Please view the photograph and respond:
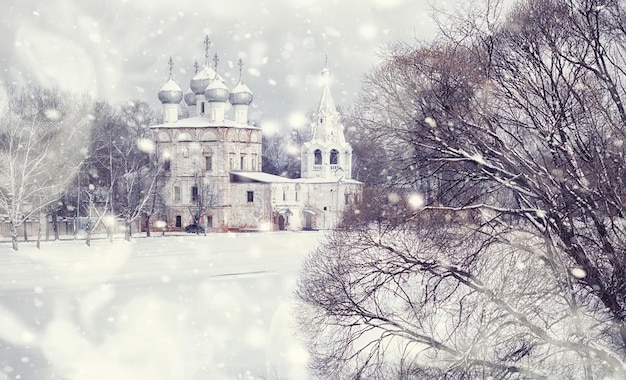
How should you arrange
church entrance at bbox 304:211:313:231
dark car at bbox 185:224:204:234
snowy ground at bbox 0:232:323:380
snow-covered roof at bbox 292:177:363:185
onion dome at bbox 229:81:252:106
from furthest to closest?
onion dome at bbox 229:81:252:106
church entrance at bbox 304:211:313:231
snow-covered roof at bbox 292:177:363:185
dark car at bbox 185:224:204:234
snowy ground at bbox 0:232:323:380

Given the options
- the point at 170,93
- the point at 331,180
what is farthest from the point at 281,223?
the point at 170,93

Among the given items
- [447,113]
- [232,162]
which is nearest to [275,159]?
[232,162]

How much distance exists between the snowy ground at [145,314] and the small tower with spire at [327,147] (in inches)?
676

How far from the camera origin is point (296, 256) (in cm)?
3138

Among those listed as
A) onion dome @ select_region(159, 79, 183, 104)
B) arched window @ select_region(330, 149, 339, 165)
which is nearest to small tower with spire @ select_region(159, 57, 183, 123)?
onion dome @ select_region(159, 79, 183, 104)

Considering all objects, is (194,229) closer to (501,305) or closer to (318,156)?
(318,156)

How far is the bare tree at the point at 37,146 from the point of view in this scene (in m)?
29.9

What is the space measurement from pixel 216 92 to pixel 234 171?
4.44m

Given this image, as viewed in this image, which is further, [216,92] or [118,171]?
[216,92]

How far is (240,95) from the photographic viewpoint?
50.0 meters

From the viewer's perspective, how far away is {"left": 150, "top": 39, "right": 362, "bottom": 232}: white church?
48.0 meters

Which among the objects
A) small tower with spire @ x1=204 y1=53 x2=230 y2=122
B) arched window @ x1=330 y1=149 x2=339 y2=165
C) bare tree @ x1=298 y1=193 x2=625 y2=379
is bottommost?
bare tree @ x1=298 y1=193 x2=625 y2=379

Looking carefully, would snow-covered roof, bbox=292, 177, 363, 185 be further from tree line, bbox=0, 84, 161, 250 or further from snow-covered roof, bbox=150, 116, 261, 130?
tree line, bbox=0, 84, 161, 250

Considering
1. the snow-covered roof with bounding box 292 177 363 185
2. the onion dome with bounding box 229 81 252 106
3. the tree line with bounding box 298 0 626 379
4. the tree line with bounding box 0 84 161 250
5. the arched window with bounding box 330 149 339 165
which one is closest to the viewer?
the tree line with bounding box 298 0 626 379
